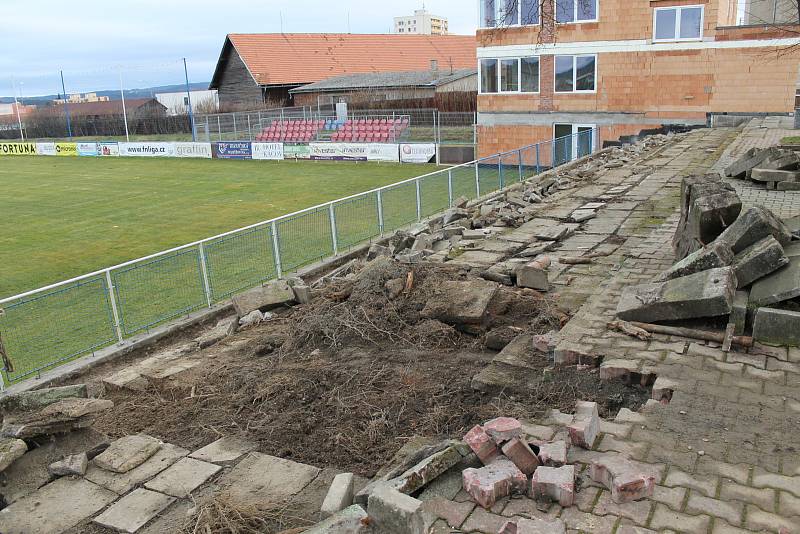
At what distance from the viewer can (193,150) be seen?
140ft

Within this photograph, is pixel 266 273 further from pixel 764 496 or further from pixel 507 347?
pixel 764 496

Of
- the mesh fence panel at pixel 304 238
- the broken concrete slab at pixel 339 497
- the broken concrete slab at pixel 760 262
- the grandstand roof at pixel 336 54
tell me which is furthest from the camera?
the grandstand roof at pixel 336 54

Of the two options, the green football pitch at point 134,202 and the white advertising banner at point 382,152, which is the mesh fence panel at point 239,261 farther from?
the white advertising banner at point 382,152

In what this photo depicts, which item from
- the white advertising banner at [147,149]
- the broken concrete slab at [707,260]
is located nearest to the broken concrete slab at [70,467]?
the broken concrete slab at [707,260]

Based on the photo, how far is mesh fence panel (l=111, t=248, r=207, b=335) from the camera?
10.3 meters

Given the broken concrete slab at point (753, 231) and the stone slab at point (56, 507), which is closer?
the stone slab at point (56, 507)

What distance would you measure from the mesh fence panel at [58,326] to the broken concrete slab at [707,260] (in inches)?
312

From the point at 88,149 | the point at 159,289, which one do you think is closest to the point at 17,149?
the point at 88,149

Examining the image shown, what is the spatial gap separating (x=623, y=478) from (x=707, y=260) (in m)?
3.39

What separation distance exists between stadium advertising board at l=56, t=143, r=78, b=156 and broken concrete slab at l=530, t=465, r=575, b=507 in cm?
5052

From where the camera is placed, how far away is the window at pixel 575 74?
2969 cm

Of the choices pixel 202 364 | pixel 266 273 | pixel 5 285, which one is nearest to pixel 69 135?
pixel 5 285

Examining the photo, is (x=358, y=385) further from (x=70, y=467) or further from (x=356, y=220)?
(x=356, y=220)

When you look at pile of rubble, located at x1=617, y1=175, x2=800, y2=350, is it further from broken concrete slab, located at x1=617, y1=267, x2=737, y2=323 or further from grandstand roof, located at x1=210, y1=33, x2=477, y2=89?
grandstand roof, located at x1=210, y1=33, x2=477, y2=89
